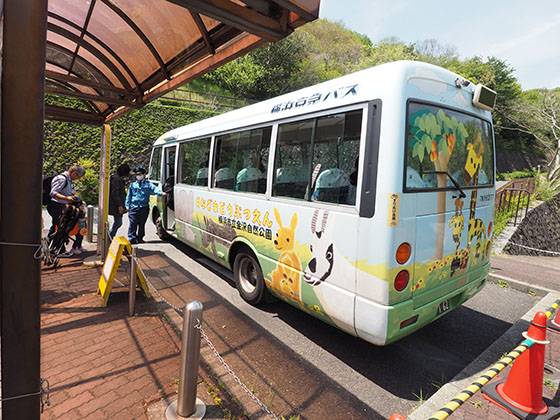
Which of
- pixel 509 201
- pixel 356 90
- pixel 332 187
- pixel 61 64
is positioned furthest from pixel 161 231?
pixel 509 201

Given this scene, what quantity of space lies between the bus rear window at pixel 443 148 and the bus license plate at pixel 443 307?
3.93 ft

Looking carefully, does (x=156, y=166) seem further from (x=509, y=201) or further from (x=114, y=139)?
(x=509, y=201)

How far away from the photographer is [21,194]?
1.48 meters

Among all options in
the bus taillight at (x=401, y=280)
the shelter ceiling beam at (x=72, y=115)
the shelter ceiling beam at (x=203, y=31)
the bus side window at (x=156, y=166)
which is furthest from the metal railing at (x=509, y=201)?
the shelter ceiling beam at (x=72, y=115)

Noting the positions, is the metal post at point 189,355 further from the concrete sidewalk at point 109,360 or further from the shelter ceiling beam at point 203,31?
the shelter ceiling beam at point 203,31

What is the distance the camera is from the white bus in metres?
2.68

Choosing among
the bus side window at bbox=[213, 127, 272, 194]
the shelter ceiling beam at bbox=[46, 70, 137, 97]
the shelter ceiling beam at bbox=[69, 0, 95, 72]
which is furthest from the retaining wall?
the shelter ceiling beam at bbox=[69, 0, 95, 72]

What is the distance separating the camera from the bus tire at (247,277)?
438cm

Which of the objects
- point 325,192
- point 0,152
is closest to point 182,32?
point 325,192

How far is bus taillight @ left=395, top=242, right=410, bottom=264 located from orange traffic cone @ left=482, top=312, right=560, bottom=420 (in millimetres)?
1060

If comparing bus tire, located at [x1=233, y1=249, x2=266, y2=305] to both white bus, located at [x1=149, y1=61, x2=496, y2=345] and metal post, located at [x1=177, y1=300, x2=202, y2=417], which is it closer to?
white bus, located at [x1=149, y1=61, x2=496, y2=345]

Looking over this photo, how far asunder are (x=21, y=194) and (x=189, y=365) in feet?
5.27

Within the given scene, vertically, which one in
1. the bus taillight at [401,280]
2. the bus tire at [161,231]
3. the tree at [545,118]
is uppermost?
the tree at [545,118]

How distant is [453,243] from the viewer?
126 inches
